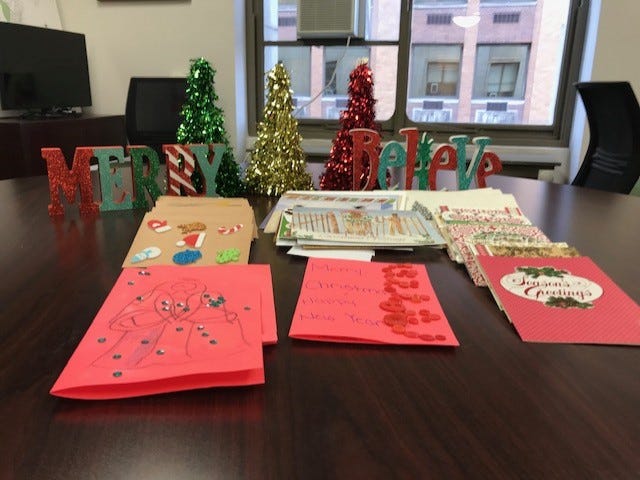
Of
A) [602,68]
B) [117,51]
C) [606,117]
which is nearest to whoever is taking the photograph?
[606,117]

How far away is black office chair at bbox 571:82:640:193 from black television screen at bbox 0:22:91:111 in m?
2.65

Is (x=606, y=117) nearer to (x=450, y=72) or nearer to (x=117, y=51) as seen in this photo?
(x=450, y=72)

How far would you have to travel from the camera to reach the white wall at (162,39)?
2949 millimetres

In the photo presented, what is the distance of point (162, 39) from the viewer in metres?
3.01

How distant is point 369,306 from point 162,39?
9.35 feet

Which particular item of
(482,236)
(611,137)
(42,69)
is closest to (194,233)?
(482,236)

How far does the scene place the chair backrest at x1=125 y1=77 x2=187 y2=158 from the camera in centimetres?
293

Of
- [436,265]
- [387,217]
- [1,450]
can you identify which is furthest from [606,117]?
[1,450]

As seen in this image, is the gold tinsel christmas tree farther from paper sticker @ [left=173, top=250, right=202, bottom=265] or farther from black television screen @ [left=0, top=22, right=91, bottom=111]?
black television screen @ [left=0, top=22, right=91, bottom=111]

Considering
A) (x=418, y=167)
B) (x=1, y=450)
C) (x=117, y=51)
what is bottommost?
(x=1, y=450)

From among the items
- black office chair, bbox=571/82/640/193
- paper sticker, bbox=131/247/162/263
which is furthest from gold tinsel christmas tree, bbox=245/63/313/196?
black office chair, bbox=571/82/640/193

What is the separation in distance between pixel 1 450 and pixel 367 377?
12.6 inches

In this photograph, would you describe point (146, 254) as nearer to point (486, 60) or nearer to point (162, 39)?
point (162, 39)

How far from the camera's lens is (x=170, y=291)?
0.66 meters
